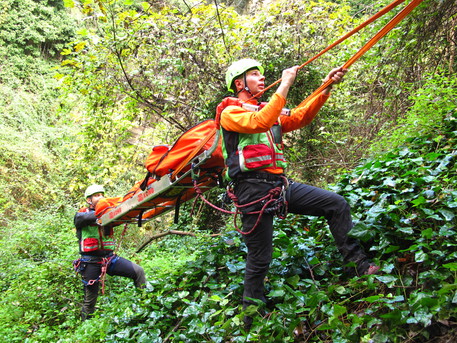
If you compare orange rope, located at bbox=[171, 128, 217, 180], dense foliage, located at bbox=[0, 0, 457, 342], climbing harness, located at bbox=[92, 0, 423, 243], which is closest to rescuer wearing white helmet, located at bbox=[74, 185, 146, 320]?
dense foliage, located at bbox=[0, 0, 457, 342]

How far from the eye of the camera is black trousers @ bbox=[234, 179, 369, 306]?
3.10m

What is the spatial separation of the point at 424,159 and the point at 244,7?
19539 millimetres

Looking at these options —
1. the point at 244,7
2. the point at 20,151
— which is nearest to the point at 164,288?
the point at 20,151

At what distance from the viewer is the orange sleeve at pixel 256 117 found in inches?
111

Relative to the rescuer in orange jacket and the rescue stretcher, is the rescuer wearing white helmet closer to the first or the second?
the rescue stretcher

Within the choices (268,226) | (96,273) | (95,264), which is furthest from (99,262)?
(268,226)

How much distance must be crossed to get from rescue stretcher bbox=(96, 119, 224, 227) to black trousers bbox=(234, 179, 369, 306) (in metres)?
0.69

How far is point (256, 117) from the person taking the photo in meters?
2.84

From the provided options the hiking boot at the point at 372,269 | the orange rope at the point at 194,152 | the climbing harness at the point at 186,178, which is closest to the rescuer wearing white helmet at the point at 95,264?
the climbing harness at the point at 186,178

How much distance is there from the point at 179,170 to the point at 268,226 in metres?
1.27

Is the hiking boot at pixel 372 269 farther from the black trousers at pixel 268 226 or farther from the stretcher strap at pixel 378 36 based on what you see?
the stretcher strap at pixel 378 36

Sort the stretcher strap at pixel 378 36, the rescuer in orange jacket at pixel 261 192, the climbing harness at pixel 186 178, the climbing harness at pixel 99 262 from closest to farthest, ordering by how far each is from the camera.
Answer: the stretcher strap at pixel 378 36
the rescuer in orange jacket at pixel 261 192
the climbing harness at pixel 186 178
the climbing harness at pixel 99 262

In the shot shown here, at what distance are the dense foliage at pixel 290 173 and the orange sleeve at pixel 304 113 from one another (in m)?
1.07

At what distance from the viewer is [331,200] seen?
3.15 metres
